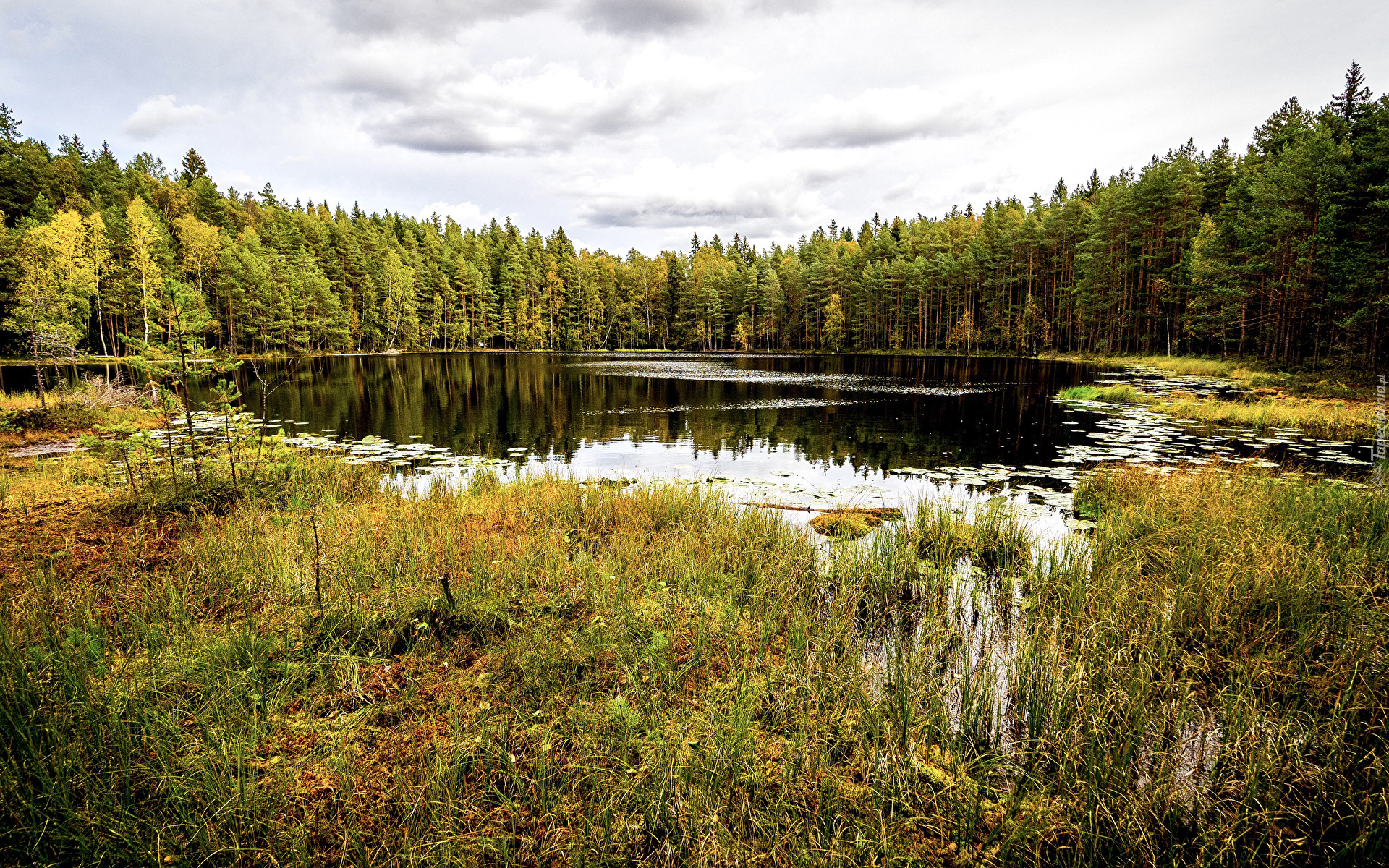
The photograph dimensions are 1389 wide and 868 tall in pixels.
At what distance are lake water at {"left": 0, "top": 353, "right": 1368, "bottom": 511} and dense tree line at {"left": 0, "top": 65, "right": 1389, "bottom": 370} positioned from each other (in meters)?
6.68

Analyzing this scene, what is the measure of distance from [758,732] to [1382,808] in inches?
113

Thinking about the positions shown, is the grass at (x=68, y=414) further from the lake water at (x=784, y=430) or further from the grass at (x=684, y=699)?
the grass at (x=684, y=699)

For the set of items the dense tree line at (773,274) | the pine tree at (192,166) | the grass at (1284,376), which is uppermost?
the pine tree at (192,166)

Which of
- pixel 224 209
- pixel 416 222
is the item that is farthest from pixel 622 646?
pixel 416 222

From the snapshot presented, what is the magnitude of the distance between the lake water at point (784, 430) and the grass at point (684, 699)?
2.47 meters

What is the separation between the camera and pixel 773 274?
288ft

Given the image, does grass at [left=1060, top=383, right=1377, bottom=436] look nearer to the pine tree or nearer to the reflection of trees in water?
the reflection of trees in water

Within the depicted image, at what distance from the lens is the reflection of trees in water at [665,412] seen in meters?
16.4

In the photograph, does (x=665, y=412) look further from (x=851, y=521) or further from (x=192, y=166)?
(x=192, y=166)

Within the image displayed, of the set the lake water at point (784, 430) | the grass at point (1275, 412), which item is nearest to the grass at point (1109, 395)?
the grass at point (1275, 412)

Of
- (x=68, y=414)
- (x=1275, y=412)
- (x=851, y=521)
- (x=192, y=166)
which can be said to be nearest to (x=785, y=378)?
(x=1275, y=412)

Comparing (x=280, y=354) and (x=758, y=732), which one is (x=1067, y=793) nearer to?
(x=758, y=732)

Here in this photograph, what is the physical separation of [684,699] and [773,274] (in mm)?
88824

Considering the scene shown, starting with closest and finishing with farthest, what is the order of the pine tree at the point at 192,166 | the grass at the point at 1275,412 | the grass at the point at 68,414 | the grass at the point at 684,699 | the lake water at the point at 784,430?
the grass at the point at 684,699, the lake water at the point at 784,430, the grass at the point at 68,414, the grass at the point at 1275,412, the pine tree at the point at 192,166
